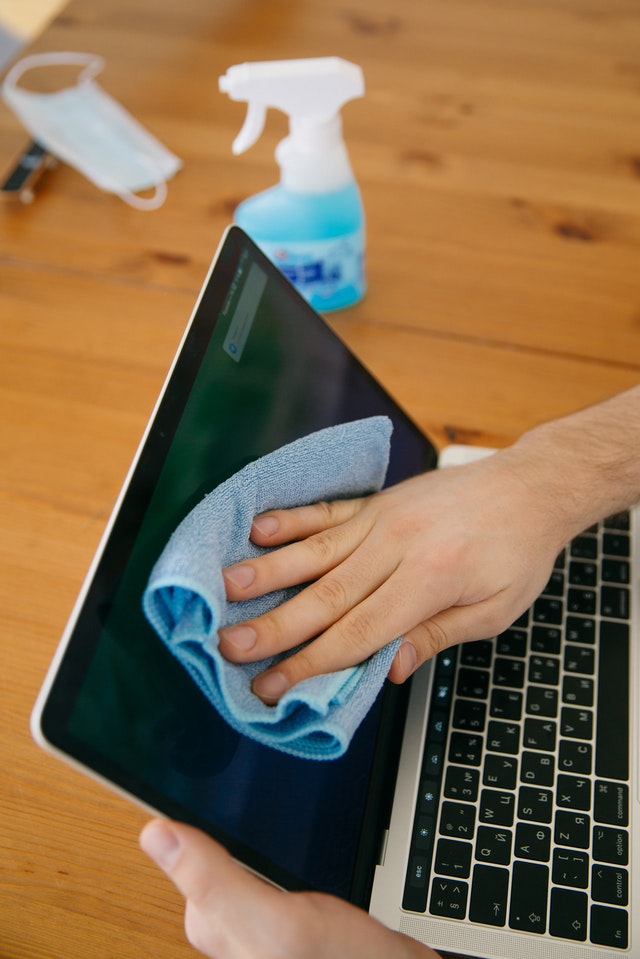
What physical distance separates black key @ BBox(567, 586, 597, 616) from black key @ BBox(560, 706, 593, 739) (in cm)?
9

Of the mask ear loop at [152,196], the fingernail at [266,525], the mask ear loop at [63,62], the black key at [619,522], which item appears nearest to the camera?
the fingernail at [266,525]

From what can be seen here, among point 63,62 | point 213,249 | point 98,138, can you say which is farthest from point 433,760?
point 63,62

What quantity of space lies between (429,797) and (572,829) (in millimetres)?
96

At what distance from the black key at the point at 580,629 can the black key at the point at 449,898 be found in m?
0.20

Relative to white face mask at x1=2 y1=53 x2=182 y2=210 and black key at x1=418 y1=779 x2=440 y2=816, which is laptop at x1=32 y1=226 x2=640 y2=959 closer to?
black key at x1=418 y1=779 x2=440 y2=816

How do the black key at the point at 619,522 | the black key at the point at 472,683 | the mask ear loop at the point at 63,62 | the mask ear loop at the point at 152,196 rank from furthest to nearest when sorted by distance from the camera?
the mask ear loop at the point at 63,62, the mask ear loop at the point at 152,196, the black key at the point at 619,522, the black key at the point at 472,683

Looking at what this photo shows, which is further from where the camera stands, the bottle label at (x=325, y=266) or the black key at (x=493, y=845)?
the bottle label at (x=325, y=266)

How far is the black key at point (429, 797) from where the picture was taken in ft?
1.82

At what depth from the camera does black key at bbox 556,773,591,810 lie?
557 millimetres

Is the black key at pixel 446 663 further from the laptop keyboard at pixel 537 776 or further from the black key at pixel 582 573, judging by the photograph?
the black key at pixel 582 573

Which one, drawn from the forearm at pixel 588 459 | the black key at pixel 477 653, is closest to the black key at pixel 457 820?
the black key at pixel 477 653

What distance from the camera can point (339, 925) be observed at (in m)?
0.43

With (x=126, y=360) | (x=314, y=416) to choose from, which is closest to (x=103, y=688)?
(x=314, y=416)

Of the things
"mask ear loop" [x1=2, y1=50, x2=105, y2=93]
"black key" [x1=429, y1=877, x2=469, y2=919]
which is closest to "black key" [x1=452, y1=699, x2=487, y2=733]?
"black key" [x1=429, y1=877, x2=469, y2=919]
